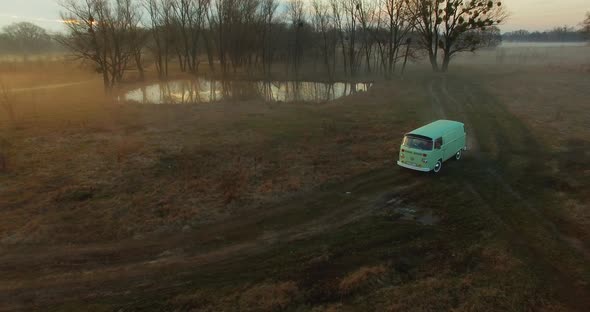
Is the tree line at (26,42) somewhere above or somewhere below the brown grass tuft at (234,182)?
above

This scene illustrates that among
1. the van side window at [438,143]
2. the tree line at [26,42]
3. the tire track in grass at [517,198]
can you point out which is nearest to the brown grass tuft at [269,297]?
the tire track in grass at [517,198]

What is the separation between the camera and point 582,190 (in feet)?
46.1

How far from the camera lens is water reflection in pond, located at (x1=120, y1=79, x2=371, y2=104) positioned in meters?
41.2

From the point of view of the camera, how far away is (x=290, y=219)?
41.8 feet

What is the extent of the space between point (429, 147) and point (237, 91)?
3531cm

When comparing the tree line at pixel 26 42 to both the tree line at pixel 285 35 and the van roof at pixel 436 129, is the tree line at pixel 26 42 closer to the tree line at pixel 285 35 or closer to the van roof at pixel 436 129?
the tree line at pixel 285 35

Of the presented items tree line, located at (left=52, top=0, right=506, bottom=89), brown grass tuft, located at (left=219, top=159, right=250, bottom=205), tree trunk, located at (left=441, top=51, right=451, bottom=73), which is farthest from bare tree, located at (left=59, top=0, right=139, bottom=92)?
tree trunk, located at (left=441, top=51, right=451, bottom=73)

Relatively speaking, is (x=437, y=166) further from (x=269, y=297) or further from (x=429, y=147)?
(x=269, y=297)

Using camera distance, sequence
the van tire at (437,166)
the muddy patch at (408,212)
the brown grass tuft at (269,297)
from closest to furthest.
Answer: the brown grass tuft at (269,297) → the muddy patch at (408,212) → the van tire at (437,166)

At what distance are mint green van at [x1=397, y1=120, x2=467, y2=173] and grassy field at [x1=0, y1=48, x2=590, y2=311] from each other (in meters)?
0.65

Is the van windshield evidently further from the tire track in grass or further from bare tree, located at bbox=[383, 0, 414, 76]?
bare tree, located at bbox=[383, 0, 414, 76]

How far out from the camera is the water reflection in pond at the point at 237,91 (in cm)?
4119

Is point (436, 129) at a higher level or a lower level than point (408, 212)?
higher

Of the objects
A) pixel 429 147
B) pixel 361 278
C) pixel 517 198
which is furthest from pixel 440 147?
pixel 361 278
